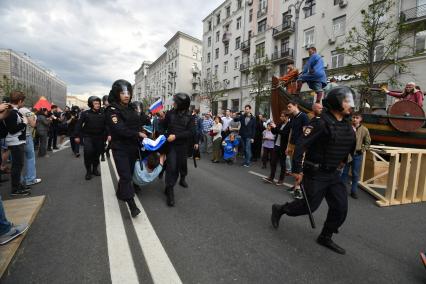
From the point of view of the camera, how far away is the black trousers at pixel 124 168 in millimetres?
3625

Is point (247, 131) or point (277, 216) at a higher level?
point (247, 131)

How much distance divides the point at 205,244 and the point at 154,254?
59 centimetres

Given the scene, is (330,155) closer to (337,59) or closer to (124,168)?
(124,168)

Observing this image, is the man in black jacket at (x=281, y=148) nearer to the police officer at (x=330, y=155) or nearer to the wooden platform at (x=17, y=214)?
the police officer at (x=330, y=155)

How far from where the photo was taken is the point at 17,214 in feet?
11.8

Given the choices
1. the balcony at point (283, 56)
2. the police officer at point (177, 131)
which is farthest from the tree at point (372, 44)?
the balcony at point (283, 56)

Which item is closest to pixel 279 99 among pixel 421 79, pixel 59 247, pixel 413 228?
pixel 413 228

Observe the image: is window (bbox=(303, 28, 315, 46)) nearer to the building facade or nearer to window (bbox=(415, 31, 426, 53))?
window (bbox=(415, 31, 426, 53))

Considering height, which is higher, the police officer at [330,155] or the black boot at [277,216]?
the police officer at [330,155]

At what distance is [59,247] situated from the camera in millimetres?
2756

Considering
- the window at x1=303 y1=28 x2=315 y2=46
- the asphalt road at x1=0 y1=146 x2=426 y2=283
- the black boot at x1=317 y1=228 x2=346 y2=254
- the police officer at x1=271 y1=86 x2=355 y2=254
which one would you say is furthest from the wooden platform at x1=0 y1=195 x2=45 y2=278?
the window at x1=303 y1=28 x2=315 y2=46

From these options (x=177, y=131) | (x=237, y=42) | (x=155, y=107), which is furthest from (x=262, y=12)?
(x=177, y=131)

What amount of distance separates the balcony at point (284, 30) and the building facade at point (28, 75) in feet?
136

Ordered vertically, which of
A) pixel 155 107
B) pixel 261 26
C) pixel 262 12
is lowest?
pixel 155 107
